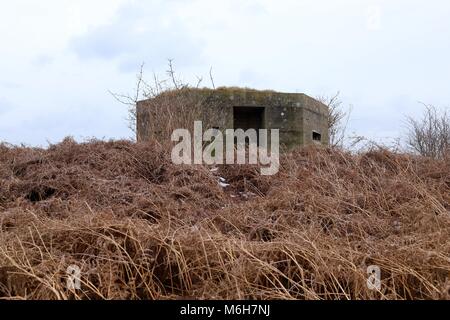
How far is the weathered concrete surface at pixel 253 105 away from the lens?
875cm

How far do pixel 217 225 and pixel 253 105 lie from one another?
5.31 m

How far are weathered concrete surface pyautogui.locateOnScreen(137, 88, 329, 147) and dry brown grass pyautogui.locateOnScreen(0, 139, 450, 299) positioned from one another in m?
2.05

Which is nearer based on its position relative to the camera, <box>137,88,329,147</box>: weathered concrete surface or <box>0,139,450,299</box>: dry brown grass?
<box>0,139,450,299</box>: dry brown grass

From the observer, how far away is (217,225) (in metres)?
4.29

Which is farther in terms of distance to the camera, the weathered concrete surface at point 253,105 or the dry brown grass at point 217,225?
the weathered concrete surface at point 253,105

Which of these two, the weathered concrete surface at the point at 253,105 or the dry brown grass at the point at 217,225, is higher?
the weathered concrete surface at the point at 253,105

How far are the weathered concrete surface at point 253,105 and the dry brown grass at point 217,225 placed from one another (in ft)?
6.73

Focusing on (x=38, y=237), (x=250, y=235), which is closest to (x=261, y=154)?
(x=250, y=235)

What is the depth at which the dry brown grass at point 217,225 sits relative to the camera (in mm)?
2807

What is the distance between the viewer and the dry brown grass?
2807mm

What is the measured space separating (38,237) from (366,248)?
2273mm

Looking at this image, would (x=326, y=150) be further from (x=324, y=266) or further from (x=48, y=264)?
(x=48, y=264)

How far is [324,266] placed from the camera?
2883mm
